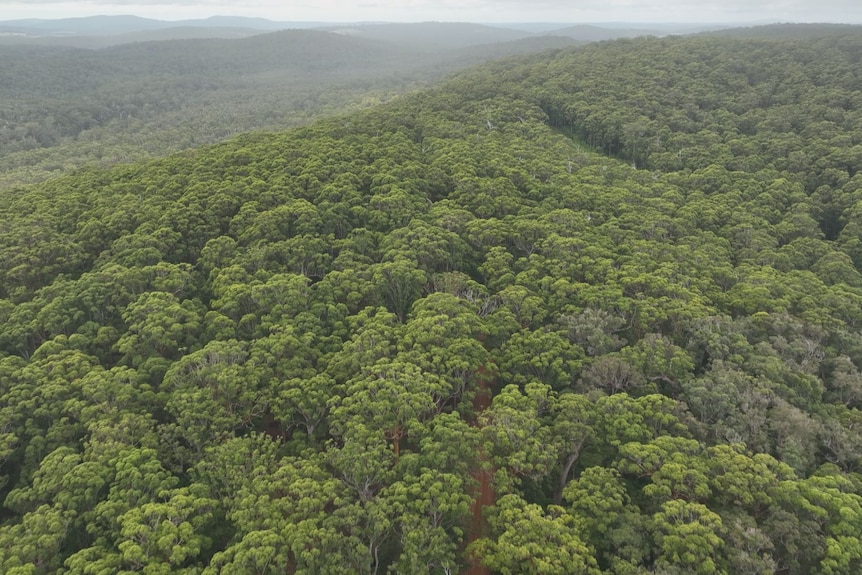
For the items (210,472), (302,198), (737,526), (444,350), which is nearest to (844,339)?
(737,526)

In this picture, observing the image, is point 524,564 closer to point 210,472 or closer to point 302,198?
point 210,472

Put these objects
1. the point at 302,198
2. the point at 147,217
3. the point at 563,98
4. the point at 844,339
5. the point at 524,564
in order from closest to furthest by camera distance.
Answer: the point at 524,564, the point at 844,339, the point at 147,217, the point at 302,198, the point at 563,98

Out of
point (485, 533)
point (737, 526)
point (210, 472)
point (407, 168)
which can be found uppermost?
point (407, 168)

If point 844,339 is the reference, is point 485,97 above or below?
above

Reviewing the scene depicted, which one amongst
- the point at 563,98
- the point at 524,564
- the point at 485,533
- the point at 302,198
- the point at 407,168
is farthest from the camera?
the point at 563,98

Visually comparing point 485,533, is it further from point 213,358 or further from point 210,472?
point 213,358

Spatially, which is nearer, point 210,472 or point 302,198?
point 210,472

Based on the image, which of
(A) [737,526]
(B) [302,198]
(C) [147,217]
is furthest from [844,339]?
(C) [147,217]
